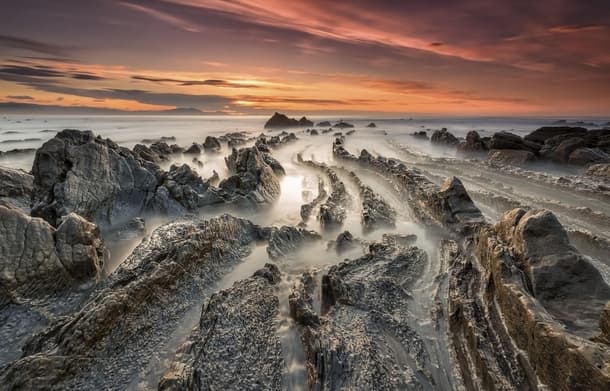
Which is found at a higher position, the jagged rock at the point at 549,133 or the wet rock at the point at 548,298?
the jagged rock at the point at 549,133

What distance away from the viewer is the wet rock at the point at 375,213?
39.1ft

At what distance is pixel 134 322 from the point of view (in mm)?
6133

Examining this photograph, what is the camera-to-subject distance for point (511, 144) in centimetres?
2773

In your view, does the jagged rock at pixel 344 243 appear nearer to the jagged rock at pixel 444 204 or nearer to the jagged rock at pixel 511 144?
the jagged rock at pixel 444 204

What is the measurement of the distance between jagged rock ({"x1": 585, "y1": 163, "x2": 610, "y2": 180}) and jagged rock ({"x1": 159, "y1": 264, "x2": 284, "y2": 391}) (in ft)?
71.4

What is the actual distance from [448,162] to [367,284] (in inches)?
842

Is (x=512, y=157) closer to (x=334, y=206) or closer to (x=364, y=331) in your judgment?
(x=334, y=206)

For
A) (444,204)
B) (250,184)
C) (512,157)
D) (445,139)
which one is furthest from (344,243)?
(445,139)

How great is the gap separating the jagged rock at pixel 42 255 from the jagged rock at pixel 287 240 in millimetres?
4506

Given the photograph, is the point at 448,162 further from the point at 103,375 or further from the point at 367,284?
the point at 103,375

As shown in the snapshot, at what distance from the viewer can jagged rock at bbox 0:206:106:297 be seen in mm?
6816

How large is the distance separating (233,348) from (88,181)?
30.3 feet

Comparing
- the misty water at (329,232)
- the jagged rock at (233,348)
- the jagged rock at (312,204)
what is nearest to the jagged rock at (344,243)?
the misty water at (329,232)

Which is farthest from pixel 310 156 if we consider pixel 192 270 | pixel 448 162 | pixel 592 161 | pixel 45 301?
pixel 45 301
